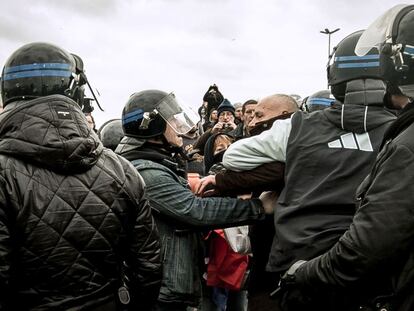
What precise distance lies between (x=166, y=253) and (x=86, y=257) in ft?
3.42

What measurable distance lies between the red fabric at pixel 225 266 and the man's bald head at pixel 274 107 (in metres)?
1.46

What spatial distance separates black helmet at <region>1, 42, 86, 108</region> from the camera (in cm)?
259

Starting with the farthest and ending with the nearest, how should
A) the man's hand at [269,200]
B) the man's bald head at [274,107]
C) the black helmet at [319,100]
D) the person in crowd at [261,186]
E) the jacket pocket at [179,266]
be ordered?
1. the black helmet at [319,100]
2. the jacket pocket at [179,266]
3. the man's bald head at [274,107]
4. the man's hand at [269,200]
5. the person in crowd at [261,186]

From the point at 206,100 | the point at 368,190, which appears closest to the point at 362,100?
the point at 368,190

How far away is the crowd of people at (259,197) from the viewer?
205 cm

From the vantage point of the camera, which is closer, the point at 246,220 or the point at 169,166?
the point at 246,220

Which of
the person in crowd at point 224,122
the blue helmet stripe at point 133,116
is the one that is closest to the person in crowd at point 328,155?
the blue helmet stripe at point 133,116

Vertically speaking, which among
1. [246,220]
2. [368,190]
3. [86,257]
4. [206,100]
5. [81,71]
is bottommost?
[206,100]

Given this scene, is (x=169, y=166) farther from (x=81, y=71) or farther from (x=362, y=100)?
(x=362, y=100)

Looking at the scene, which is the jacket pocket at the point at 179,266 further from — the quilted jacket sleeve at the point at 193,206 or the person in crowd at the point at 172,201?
the quilted jacket sleeve at the point at 193,206

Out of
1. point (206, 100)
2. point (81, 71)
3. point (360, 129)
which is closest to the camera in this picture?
point (360, 129)

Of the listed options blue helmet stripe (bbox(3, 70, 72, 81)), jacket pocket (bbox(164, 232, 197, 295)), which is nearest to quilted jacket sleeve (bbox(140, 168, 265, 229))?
jacket pocket (bbox(164, 232, 197, 295))

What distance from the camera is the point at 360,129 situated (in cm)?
259

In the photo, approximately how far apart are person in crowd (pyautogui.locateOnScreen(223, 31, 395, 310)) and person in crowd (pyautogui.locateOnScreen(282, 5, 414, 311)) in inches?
8.3
